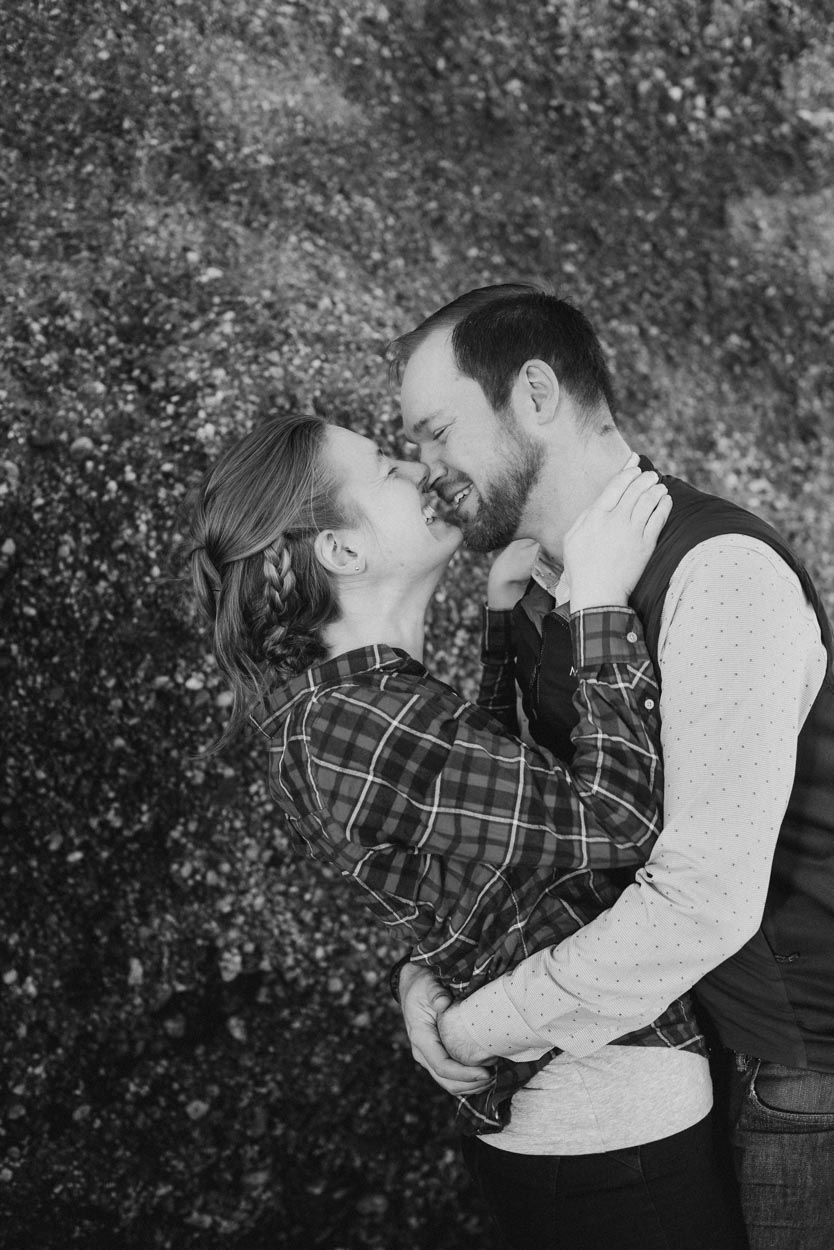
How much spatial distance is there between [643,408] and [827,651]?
3461mm

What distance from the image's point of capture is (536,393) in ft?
9.36

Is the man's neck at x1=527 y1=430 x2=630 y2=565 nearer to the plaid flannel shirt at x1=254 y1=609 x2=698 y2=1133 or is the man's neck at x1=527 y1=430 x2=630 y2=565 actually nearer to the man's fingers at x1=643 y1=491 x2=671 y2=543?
the man's fingers at x1=643 y1=491 x2=671 y2=543

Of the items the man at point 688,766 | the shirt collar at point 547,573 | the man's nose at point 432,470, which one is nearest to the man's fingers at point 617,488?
the man at point 688,766

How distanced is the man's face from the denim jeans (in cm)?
148

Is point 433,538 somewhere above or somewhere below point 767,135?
below

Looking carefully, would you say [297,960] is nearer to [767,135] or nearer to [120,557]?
[120,557]

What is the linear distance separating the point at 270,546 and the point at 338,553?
0.18 metres

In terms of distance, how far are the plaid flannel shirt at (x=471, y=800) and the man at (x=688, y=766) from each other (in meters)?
0.08

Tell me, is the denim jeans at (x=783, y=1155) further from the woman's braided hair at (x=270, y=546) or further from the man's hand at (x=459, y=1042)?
the woman's braided hair at (x=270, y=546)

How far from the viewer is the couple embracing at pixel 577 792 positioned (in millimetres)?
2180

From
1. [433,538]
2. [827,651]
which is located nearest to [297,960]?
[433,538]

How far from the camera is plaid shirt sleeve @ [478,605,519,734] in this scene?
3275 millimetres

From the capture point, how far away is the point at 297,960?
4.33 m

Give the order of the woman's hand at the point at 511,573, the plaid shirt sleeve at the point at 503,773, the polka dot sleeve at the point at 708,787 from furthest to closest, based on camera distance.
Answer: the woman's hand at the point at 511,573, the plaid shirt sleeve at the point at 503,773, the polka dot sleeve at the point at 708,787
